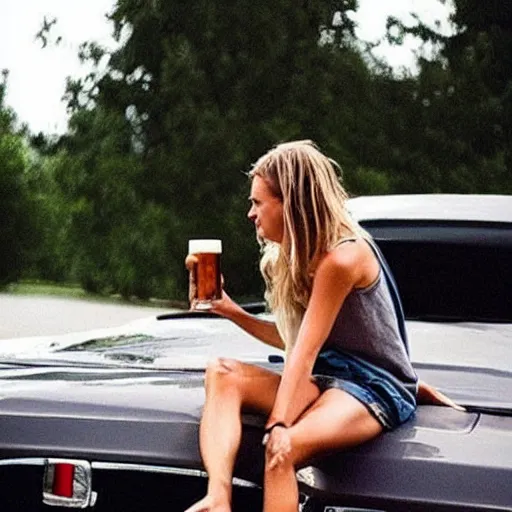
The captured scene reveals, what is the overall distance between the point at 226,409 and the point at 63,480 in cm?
24

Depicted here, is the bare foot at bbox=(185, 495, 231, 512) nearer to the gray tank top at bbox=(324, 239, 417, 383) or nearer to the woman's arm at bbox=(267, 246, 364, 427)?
the woman's arm at bbox=(267, 246, 364, 427)

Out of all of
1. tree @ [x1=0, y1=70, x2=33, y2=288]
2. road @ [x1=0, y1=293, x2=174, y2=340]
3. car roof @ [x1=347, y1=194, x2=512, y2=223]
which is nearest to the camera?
car roof @ [x1=347, y1=194, x2=512, y2=223]

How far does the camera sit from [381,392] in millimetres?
1714

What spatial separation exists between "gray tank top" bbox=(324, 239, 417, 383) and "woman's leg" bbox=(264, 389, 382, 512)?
0.12 metres

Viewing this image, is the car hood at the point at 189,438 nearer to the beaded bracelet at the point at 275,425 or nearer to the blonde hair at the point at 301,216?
the beaded bracelet at the point at 275,425

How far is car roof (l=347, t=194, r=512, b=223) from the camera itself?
8.81 feet

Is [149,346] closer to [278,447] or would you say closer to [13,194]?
[278,447]

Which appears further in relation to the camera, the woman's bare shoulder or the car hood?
the woman's bare shoulder

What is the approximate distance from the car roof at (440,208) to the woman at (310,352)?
84cm

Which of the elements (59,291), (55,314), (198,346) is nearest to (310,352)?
(198,346)

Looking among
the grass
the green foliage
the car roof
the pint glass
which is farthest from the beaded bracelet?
the green foliage

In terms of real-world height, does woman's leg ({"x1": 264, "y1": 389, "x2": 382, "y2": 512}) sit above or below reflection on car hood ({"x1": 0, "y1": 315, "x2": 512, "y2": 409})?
below

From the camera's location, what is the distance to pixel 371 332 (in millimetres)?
1796

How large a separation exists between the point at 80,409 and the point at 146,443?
12 centimetres
